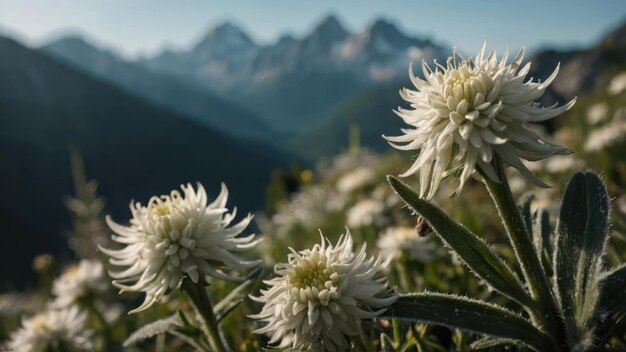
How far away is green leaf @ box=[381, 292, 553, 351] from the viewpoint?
155 centimetres

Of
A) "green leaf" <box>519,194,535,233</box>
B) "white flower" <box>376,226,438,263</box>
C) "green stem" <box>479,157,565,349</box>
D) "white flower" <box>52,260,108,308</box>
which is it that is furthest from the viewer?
"white flower" <box>52,260,108,308</box>

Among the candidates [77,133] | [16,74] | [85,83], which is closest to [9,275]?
[77,133]

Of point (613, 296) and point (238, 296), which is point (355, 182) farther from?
point (613, 296)

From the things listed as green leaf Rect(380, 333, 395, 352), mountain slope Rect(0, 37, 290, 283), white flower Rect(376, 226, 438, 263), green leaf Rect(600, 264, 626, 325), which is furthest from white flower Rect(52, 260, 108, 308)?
mountain slope Rect(0, 37, 290, 283)

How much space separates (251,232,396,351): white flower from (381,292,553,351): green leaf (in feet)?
0.26

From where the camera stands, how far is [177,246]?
1.99 m

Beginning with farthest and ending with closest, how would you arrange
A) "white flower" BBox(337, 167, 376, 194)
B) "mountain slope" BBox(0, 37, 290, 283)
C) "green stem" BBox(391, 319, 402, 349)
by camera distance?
"mountain slope" BBox(0, 37, 290, 283), "white flower" BBox(337, 167, 376, 194), "green stem" BBox(391, 319, 402, 349)

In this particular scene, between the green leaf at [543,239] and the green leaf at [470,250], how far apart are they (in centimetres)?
35

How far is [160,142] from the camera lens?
144625mm

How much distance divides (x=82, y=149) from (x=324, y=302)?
134846 millimetres

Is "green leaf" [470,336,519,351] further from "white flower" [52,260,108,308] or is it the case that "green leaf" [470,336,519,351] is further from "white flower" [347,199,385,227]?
"white flower" [347,199,385,227]

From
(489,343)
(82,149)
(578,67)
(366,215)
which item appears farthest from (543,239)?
(82,149)

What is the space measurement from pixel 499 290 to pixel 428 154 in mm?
518

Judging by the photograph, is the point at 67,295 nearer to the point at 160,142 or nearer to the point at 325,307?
the point at 325,307
